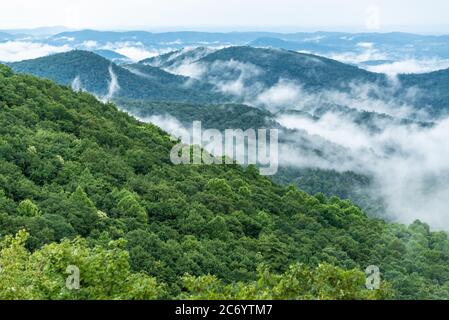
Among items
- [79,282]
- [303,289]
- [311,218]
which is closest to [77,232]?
[79,282]

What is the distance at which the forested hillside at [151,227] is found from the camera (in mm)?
25594

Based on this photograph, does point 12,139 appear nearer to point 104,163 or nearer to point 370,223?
point 104,163

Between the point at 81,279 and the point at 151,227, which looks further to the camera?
the point at 151,227

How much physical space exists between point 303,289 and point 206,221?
126ft

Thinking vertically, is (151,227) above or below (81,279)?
below

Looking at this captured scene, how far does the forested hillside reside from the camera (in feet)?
84.0

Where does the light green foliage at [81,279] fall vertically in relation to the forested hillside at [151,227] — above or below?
above

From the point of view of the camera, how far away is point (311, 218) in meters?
81.9

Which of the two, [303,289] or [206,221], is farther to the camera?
[206,221]

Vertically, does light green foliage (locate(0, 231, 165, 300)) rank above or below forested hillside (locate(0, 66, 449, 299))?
above

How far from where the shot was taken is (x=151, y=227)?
2197 inches

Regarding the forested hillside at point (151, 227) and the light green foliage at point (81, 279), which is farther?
the forested hillside at point (151, 227)

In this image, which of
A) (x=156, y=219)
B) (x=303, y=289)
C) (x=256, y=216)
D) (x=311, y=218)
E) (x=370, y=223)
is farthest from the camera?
(x=370, y=223)

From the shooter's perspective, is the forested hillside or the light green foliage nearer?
the light green foliage
